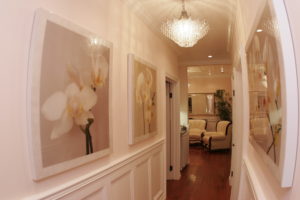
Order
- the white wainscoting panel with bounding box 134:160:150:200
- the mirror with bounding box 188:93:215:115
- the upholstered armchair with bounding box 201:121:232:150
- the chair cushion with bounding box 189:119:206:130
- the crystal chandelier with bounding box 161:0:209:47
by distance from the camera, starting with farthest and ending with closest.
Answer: the mirror with bounding box 188:93:215:115, the chair cushion with bounding box 189:119:206:130, the upholstered armchair with bounding box 201:121:232:150, the white wainscoting panel with bounding box 134:160:150:200, the crystal chandelier with bounding box 161:0:209:47

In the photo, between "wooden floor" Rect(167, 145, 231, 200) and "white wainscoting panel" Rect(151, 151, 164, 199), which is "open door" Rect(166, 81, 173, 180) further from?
"white wainscoting panel" Rect(151, 151, 164, 199)

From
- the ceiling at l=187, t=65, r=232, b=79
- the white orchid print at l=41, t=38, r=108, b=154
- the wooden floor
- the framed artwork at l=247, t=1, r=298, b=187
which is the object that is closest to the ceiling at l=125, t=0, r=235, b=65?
the white orchid print at l=41, t=38, r=108, b=154

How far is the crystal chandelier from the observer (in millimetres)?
2529

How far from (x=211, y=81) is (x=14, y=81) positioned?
928cm

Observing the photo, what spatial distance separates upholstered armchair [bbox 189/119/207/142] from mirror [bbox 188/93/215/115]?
20.4 inches

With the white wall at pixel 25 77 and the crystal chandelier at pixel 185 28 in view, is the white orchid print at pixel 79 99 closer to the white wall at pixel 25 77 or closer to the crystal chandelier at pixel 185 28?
the white wall at pixel 25 77

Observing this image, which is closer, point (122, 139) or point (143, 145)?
point (122, 139)

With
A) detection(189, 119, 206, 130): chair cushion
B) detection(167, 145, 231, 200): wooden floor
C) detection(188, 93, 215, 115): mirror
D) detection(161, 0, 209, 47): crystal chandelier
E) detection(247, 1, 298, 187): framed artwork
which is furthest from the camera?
detection(188, 93, 215, 115): mirror

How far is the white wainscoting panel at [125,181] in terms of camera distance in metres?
1.59

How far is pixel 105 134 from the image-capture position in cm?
201


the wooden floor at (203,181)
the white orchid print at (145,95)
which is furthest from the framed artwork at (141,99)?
the wooden floor at (203,181)

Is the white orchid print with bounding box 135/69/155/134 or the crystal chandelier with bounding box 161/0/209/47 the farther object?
the white orchid print with bounding box 135/69/155/134

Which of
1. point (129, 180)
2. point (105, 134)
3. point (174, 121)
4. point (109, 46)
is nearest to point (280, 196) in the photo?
point (105, 134)

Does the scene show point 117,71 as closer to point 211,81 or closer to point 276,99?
point 276,99
